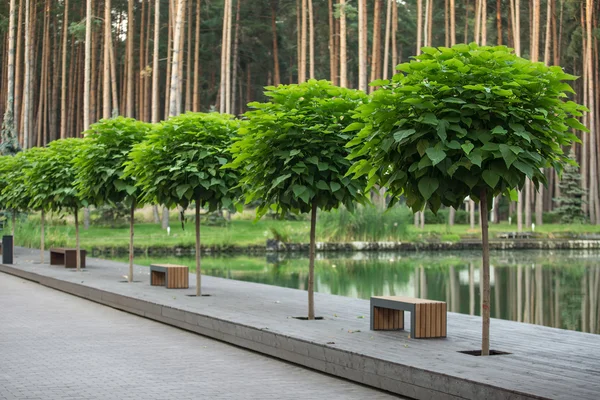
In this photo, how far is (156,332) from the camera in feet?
43.2

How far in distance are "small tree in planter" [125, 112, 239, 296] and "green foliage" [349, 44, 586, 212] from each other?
6.47m

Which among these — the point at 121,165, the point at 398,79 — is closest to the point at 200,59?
the point at 121,165

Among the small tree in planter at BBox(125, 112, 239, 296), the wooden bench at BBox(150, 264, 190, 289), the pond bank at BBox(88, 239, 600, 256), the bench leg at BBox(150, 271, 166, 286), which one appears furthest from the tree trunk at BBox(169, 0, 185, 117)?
the small tree in planter at BBox(125, 112, 239, 296)

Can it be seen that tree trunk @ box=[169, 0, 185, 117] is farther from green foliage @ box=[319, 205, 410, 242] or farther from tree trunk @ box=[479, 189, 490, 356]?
tree trunk @ box=[479, 189, 490, 356]

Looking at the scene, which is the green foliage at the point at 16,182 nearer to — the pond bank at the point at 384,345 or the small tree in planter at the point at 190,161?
the small tree in planter at the point at 190,161

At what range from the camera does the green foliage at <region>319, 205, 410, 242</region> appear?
3825 centimetres

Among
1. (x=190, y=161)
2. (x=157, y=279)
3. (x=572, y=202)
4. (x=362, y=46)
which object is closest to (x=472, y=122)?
(x=190, y=161)

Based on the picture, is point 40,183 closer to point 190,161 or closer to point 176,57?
point 190,161

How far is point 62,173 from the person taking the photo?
2292 cm

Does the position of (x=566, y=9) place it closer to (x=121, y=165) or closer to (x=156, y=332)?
(x=121, y=165)

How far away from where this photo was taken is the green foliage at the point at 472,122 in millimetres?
8680

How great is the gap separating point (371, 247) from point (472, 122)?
95.2 feet

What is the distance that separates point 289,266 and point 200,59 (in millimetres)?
38257

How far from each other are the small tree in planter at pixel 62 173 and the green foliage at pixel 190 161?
7021 millimetres
